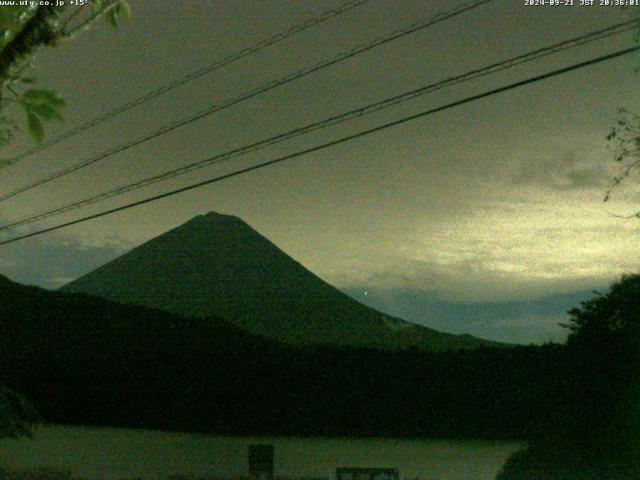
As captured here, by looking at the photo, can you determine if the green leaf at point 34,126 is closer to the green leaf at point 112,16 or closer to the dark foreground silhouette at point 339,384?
the green leaf at point 112,16

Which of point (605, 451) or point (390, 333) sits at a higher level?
point (390, 333)

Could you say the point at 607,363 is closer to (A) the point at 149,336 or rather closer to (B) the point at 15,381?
(A) the point at 149,336

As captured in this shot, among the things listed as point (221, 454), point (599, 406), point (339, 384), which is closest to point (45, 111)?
point (599, 406)

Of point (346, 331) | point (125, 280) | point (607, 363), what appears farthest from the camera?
point (125, 280)

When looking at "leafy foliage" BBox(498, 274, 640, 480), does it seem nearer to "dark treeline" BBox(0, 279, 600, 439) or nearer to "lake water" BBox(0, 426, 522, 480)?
"dark treeline" BBox(0, 279, 600, 439)

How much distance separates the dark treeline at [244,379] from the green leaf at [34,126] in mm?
9447

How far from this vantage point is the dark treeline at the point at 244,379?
11219 mm

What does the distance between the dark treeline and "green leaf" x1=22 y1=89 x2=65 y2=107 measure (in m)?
9.48

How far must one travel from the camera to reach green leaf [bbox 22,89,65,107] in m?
2.76

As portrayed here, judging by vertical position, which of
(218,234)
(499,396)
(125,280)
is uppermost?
(218,234)

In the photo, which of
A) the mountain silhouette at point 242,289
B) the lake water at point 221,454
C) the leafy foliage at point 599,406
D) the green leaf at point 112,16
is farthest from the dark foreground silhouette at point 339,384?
the green leaf at point 112,16

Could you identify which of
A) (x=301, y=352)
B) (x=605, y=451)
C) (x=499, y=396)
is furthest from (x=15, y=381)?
(x=605, y=451)

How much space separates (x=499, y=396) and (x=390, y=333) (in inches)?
227

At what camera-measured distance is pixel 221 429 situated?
13016 millimetres
